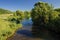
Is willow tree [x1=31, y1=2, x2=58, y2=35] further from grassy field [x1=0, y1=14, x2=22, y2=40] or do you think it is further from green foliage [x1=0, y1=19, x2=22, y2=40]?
green foliage [x1=0, y1=19, x2=22, y2=40]

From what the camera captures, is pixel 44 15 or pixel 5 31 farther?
pixel 44 15

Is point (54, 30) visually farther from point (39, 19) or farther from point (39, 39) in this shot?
point (39, 19)

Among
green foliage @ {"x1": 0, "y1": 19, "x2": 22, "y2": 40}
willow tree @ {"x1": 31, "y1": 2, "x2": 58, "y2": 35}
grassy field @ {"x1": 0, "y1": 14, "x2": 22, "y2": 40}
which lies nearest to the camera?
green foliage @ {"x1": 0, "y1": 19, "x2": 22, "y2": 40}

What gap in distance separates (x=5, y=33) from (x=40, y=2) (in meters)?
30.8

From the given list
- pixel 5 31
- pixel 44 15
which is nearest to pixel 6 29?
pixel 5 31

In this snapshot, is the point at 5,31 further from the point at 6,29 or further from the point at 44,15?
the point at 44,15

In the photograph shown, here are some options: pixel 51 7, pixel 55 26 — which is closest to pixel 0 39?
pixel 55 26

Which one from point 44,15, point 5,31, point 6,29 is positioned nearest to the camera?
point 5,31

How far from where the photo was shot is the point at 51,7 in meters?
49.1

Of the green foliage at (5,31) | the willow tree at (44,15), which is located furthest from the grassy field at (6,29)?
the willow tree at (44,15)

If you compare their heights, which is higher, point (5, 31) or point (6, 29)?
point (6, 29)

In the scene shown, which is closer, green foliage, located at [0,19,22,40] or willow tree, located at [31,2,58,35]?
green foliage, located at [0,19,22,40]

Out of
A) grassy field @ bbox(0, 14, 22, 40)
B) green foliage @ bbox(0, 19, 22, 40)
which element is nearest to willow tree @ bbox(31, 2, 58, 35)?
grassy field @ bbox(0, 14, 22, 40)

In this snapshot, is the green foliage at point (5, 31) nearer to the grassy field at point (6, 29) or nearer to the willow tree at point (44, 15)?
the grassy field at point (6, 29)
